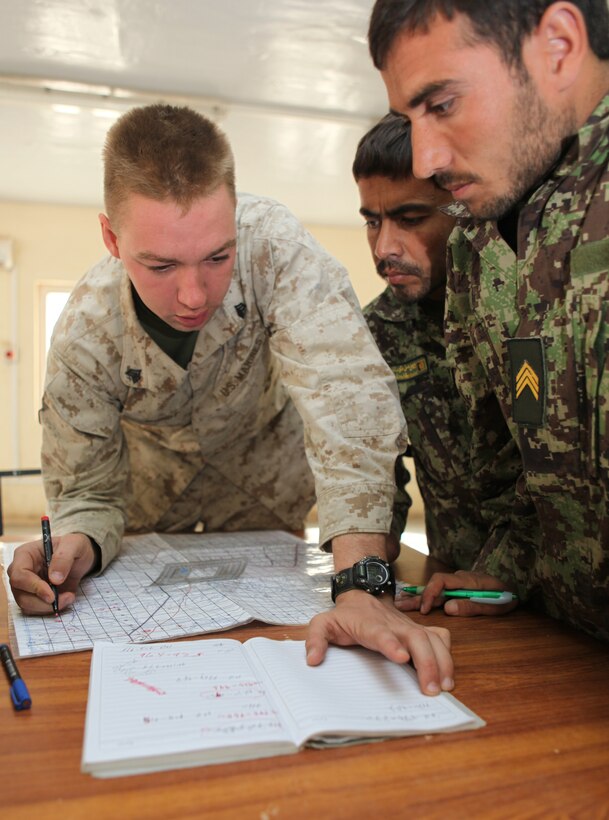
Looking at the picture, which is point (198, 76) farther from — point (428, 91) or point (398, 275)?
point (428, 91)

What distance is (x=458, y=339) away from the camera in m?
1.24

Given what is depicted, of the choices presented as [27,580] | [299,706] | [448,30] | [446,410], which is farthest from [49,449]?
[448,30]

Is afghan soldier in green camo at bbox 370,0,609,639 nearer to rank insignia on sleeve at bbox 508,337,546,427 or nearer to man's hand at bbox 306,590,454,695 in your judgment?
rank insignia on sleeve at bbox 508,337,546,427

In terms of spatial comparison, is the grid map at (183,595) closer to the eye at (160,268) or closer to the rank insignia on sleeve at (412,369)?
the rank insignia on sleeve at (412,369)

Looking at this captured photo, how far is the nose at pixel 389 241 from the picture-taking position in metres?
1.54

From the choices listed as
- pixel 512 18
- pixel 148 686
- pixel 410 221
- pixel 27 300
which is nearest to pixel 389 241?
pixel 410 221

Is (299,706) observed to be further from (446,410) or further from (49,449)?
(49,449)

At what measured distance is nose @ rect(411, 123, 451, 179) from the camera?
1013 millimetres

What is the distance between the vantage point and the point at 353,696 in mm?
836

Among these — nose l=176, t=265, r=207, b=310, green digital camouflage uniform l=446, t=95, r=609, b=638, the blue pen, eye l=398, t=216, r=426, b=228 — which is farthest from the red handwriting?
eye l=398, t=216, r=426, b=228

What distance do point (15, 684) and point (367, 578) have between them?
0.51 metres

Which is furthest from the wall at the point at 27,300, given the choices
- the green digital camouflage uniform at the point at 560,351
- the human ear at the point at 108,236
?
the green digital camouflage uniform at the point at 560,351

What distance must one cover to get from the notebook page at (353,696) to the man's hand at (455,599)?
23 centimetres

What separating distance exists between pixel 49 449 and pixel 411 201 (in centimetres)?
92
